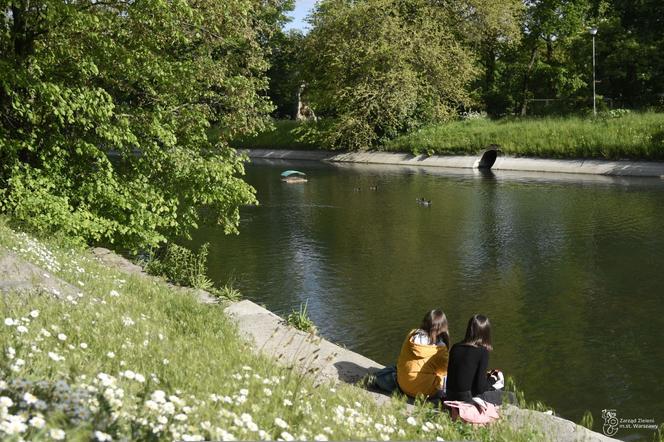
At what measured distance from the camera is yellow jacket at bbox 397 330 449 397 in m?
9.21

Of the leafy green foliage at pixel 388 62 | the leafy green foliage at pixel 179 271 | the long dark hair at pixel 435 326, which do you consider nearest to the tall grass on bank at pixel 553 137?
the leafy green foliage at pixel 388 62

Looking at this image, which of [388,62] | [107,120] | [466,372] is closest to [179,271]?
[107,120]

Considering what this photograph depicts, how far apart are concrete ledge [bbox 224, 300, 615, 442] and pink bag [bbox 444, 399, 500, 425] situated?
0.18 metres

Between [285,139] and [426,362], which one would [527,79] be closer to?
[285,139]

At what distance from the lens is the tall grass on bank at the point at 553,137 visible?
4403 cm

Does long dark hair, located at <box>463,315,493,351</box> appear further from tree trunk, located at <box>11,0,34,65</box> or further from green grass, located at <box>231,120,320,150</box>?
green grass, located at <box>231,120,320,150</box>

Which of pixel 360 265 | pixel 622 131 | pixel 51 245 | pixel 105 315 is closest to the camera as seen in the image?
pixel 105 315

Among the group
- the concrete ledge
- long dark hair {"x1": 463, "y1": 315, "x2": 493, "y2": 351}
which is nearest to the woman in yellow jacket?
the concrete ledge

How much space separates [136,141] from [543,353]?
9.33 meters

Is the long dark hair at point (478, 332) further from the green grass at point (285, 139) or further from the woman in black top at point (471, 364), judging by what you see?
the green grass at point (285, 139)

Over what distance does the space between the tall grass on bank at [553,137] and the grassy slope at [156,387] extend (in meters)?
40.2

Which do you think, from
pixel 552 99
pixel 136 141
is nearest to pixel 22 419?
pixel 136 141

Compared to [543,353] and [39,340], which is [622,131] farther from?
[39,340]

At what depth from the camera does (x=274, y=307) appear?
1625 centimetres
